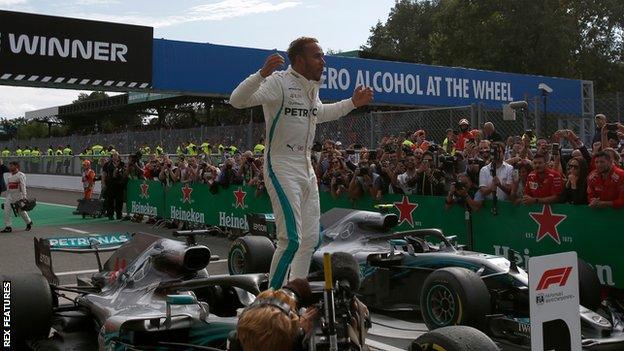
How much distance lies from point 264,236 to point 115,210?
11.1m

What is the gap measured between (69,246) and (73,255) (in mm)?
5706

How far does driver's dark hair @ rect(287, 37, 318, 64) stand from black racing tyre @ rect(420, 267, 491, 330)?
7.16 feet

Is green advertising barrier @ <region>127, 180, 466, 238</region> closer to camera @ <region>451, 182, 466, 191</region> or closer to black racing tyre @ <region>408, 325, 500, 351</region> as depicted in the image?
camera @ <region>451, 182, 466, 191</region>

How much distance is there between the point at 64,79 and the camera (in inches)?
626

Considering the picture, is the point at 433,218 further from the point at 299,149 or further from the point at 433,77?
the point at 433,77

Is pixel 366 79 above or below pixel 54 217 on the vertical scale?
above

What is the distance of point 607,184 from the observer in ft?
24.8

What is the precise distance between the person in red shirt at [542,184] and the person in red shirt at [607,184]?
1.92 feet

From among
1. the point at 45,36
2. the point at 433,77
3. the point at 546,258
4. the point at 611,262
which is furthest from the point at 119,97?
the point at 546,258

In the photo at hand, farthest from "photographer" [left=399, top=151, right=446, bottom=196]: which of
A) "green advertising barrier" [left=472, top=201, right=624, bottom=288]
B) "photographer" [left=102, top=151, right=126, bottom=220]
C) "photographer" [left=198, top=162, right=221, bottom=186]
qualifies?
"photographer" [left=102, top=151, right=126, bottom=220]

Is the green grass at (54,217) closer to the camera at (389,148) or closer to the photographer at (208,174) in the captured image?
the photographer at (208,174)

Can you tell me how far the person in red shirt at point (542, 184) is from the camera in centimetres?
825

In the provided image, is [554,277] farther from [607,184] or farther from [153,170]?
[153,170]

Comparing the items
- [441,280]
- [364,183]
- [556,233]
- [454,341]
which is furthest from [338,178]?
[454,341]
